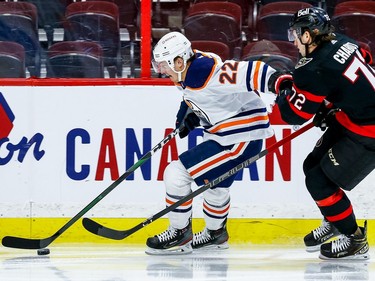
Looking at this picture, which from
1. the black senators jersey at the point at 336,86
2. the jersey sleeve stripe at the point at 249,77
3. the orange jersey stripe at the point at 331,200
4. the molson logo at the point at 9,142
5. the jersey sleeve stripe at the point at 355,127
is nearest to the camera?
the black senators jersey at the point at 336,86

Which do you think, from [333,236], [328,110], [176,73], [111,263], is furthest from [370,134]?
[111,263]

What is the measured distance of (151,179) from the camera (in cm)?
544

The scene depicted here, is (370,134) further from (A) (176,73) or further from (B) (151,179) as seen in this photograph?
(B) (151,179)

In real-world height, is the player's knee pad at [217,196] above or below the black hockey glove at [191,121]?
below

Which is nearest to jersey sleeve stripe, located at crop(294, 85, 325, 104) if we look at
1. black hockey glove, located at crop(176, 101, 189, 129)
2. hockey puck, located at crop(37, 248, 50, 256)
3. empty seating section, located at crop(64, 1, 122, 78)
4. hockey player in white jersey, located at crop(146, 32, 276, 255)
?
hockey player in white jersey, located at crop(146, 32, 276, 255)

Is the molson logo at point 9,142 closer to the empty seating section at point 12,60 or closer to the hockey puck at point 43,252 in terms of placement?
the empty seating section at point 12,60

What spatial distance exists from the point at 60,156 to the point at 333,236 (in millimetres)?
1458

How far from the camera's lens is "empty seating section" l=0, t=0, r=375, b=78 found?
546 centimetres

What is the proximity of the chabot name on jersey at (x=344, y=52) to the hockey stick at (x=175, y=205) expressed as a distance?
419 millimetres

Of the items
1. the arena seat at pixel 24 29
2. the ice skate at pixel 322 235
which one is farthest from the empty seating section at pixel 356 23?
the arena seat at pixel 24 29

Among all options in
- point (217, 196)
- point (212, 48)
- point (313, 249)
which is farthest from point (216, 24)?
point (313, 249)

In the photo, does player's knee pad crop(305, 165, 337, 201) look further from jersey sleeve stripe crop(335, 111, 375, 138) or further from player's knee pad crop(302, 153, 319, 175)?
jersey sleeve stripe crop(335, 111, 375, 138)

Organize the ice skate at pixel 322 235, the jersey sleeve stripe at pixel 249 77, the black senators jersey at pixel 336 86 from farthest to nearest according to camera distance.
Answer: the ice skate at pixel 322 235 < the jersey sleeve stripe at pixel 249 77 < the black senators jersey at pixel 336 86

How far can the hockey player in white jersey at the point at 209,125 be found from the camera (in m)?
4.82
